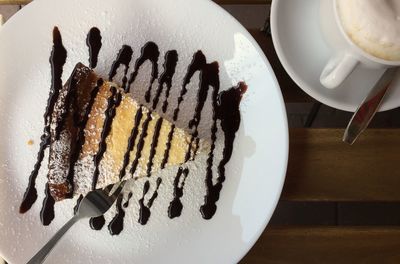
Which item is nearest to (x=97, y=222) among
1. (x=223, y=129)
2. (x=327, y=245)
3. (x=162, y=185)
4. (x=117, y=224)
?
(x=117, y=224)

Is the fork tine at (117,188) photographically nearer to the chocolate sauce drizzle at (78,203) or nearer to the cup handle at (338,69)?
the chocolate sauce drizzle at (78,203)

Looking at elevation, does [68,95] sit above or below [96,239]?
above

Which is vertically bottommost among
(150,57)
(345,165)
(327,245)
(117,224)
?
(327,245)

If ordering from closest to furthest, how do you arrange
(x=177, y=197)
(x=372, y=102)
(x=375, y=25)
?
(x=375, y=25) < (x=372, y=102) < (x=177, y=197)

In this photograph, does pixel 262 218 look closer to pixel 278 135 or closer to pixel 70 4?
pixel 278 135

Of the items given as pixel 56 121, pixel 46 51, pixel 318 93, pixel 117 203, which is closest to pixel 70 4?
pixel 46 51

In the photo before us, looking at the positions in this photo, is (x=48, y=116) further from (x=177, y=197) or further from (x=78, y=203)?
(x=177, y=197)

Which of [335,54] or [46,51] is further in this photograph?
[46,51]
